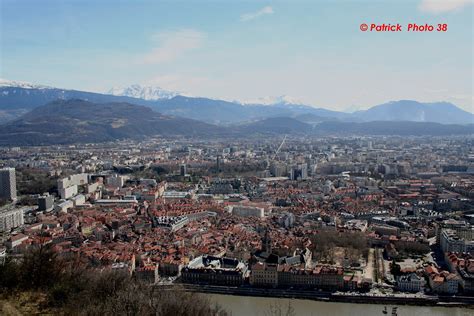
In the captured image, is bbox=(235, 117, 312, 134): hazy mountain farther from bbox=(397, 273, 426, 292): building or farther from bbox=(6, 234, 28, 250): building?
bbox=(397, 273, 426, 292): building

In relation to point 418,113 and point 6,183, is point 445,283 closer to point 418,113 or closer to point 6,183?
point 6,183

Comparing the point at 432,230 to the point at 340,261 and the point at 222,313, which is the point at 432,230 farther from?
the point at 222,313

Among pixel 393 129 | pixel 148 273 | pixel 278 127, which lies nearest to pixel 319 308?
pixel 148 273

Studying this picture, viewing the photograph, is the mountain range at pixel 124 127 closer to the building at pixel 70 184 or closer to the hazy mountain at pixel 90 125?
the hazy mountain at pixel 90 125

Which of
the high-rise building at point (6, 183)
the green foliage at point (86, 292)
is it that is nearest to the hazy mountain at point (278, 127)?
the high-rise building at point (6, 183)

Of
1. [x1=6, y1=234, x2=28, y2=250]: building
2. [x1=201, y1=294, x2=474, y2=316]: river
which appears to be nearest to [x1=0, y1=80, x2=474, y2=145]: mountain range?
[x1=6, y1=234, x2=28, y2=250]: building

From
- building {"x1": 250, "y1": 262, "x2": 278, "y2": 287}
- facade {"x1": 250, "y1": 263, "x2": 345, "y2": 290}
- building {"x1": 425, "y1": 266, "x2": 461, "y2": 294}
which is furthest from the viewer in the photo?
building {"x1": 250, "y1": 262, "x2": 278, "y2": 287}
